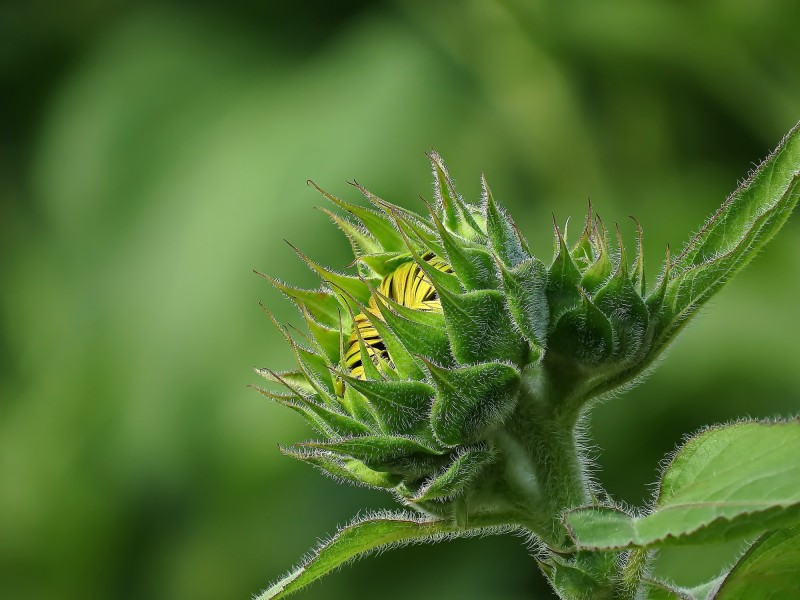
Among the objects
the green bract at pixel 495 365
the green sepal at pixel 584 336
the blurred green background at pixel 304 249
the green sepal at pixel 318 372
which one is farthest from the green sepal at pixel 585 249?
the blurred green background at pixel 304 249

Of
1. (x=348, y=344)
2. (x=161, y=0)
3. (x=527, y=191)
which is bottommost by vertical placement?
(x=348, y=344)

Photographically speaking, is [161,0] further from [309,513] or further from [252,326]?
[309,513]

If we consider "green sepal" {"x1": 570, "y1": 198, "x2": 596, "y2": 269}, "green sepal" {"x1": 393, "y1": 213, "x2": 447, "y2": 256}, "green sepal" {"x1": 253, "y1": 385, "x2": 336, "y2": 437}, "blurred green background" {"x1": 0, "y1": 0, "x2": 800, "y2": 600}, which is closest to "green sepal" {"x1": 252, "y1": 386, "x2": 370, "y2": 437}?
"green sepal" {"x1": 253, "y1": 385, "x2": 336, "y2": 437}

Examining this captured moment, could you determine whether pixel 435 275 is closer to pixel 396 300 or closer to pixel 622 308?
pixel 396 300

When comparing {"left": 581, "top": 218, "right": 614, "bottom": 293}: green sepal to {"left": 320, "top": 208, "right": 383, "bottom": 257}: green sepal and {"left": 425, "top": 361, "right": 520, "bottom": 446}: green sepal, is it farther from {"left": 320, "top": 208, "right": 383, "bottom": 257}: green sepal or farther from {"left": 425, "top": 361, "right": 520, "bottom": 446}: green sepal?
{"left": 320, "top": 208, "right": 383, "bottom": 257}: green sepal

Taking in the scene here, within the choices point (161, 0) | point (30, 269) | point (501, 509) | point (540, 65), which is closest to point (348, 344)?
point (501, 509)

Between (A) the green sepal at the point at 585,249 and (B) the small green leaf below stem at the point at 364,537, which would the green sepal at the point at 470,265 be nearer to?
(A) the green sepal at the point at 585,249

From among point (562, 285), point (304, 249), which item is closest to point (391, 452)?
point (562, 285)
